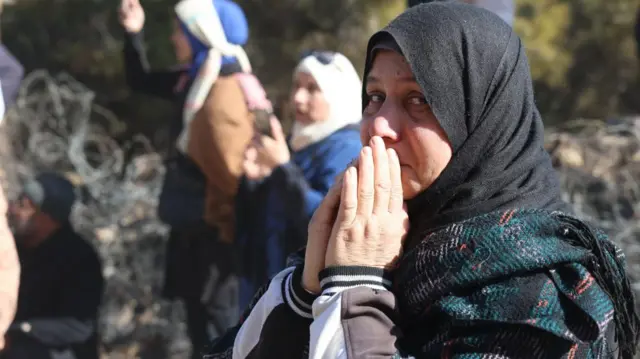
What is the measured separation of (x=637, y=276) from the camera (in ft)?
14.9

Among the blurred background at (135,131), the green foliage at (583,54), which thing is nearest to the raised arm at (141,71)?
the blurred background at (135,131)

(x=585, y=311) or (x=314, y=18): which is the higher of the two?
(x=585, y=311)

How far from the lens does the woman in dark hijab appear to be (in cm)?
137

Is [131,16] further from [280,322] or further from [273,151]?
[280,322]

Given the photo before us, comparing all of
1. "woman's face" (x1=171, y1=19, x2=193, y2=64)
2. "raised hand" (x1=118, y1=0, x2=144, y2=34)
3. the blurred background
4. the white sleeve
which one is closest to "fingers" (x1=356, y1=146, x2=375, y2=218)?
A: the white sleeve

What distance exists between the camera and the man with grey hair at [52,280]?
11.6 feet

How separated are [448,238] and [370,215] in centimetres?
15

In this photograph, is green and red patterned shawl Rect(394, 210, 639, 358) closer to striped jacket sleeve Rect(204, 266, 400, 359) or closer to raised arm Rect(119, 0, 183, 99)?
striped jacket sleeve Rect(204, 266, 400, 359)

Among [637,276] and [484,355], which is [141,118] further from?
[484,355]

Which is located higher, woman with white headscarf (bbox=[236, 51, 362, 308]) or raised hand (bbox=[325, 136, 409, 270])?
raised hand (bbox=[325, 136, 409, 270])

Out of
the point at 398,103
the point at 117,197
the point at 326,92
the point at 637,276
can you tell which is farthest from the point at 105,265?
the point at 398,103

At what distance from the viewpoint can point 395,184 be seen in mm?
1508

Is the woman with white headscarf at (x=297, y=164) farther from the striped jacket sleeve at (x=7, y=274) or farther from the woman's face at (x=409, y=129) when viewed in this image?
the woman's face at (x=409, y=129)

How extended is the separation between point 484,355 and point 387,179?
0.36m
